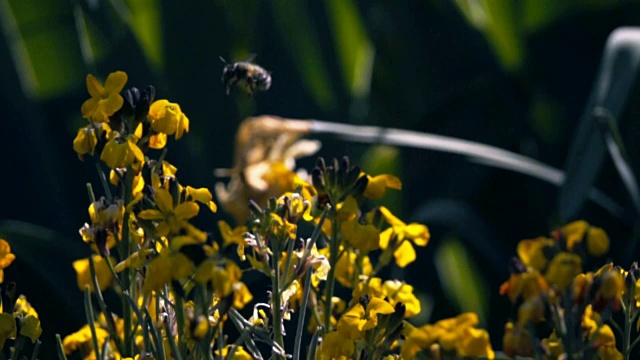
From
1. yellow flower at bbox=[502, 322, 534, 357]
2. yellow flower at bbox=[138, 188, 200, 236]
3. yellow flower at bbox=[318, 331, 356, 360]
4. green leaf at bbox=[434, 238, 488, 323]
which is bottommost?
green leaf at bbox=[434, 238, 488, 323]

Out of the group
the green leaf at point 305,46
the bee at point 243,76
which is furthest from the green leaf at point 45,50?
the bee at point 243,76

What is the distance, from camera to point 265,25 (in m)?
2.21

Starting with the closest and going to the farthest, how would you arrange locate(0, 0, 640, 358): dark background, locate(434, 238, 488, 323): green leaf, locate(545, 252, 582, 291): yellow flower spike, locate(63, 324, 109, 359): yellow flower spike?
locate(545, 252, 582, 291): yellow flower spike < locate(63, 324, 109, 359): yellow flower spike < locate(434, 238, 488, 323): green leaf < locate(0, 0, 640, 358): dark background

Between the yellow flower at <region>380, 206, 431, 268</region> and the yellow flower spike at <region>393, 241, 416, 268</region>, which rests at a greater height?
the yellow flower at <region>380, 206, 431, 268</region>

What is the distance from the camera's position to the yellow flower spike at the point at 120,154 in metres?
0.59

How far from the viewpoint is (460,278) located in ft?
5.53

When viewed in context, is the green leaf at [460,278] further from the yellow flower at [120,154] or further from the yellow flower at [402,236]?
the yellow flower at [120,154]

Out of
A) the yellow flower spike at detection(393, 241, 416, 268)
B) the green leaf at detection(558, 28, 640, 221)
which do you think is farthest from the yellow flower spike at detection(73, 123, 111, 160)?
the green leaf at detection(558, 28, 640, 221)

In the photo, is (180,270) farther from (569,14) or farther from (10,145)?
(569,14)

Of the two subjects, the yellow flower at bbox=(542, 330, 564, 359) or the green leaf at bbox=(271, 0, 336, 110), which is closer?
the yellow flower at bbox=(542, 330, 564, 359)

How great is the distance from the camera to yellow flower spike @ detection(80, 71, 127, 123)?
618 mm

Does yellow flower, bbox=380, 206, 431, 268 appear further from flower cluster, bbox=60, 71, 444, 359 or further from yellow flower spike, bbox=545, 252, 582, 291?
yellow flower spike, bbox=545, 252, 582, 291

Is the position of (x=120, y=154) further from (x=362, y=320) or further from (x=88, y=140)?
(x=362, y=320)

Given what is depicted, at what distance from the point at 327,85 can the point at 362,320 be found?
5.42ft
